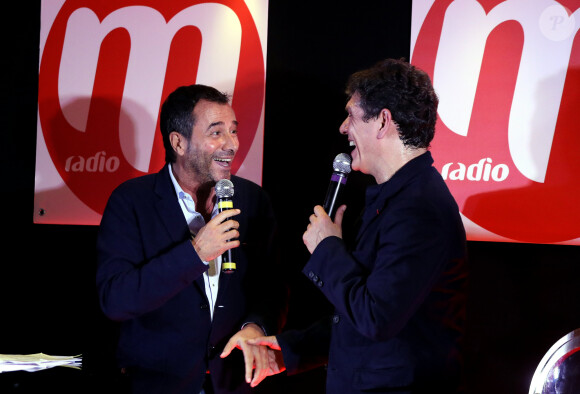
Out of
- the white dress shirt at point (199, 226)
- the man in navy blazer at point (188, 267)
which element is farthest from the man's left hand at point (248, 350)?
the white dress shirt at point (199, 226)

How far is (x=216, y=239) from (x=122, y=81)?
1.60m

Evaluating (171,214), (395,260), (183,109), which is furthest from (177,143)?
(395,260)

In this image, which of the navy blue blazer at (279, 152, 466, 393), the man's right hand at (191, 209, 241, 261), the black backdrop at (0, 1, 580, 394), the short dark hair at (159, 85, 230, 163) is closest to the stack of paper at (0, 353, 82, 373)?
the black backdrop at (0, 1, 580, 394)

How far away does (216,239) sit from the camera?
6.59ft

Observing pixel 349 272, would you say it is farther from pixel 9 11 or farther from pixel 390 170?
pixel 9 11

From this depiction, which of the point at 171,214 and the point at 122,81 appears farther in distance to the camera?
the point at 122,81

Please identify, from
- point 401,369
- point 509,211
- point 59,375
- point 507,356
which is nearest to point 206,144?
point 59,375

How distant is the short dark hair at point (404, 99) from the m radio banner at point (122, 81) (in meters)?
1.20

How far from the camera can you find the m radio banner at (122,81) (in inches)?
119

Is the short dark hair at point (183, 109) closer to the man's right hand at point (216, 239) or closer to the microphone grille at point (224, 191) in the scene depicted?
the microphone grille at point (224, 191)

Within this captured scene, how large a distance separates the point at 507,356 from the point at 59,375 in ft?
6.65

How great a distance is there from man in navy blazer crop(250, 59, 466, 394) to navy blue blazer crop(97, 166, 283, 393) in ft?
1.82

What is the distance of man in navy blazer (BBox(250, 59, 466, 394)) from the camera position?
1608 mm

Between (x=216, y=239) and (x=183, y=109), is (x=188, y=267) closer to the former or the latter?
(x=216, y=239)
